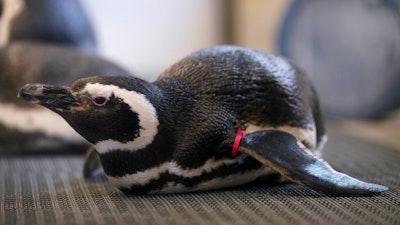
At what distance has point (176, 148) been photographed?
81 centimetres

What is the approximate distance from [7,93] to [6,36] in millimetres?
202

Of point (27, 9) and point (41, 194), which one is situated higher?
point (27, 9)

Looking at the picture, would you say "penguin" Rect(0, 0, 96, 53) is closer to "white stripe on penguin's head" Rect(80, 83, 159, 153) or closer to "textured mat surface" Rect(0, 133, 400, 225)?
"textured mat surface" Rect(0, 133, 400, 225)

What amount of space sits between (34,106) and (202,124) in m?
0.59

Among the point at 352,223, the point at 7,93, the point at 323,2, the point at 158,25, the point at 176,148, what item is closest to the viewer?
the point at 352,223

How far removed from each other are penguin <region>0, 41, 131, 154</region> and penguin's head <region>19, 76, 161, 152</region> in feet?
1.70

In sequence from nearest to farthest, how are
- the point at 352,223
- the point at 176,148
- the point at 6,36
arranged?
the point at 352,223
the point at 176,148
the point at 6,36

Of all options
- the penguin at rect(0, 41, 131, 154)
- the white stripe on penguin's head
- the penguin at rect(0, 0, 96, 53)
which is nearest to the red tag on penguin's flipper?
the white stripe on penguin's head

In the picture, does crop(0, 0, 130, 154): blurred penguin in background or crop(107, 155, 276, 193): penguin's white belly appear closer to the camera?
crop(107, 155, 276, 193): penguin's white belly

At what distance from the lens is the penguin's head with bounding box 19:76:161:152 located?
76cm

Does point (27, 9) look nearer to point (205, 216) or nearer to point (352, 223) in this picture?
point (205, 216)

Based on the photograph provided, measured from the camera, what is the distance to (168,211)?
2.38 ft

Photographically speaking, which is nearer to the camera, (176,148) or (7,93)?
(176,148)

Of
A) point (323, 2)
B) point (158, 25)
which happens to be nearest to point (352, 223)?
point (323, 2)
